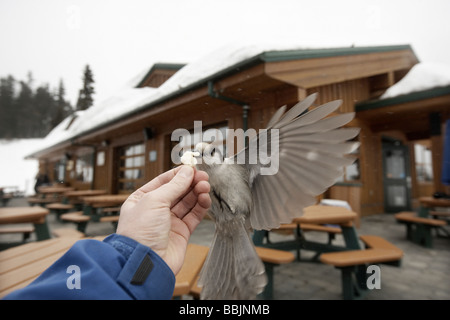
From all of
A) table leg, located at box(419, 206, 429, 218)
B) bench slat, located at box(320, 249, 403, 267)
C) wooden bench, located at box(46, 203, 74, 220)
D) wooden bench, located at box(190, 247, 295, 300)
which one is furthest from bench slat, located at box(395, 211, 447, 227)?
wooden bench, located at box(46, 203, 74, 220)

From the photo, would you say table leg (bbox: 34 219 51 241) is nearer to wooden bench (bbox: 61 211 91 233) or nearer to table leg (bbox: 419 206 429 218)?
wooden bench (bbox: 61 211 91 233)

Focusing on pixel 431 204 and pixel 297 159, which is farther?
pixel 431 204

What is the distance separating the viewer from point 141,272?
16.3 inches

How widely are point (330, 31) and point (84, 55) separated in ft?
2.46

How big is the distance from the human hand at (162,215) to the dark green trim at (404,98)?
9.57ft

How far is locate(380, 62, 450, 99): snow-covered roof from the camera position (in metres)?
2.81

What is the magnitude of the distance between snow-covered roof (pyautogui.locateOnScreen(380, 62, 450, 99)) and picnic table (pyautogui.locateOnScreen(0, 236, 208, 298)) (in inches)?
140

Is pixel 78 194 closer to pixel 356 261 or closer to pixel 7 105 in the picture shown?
pixel 7 105

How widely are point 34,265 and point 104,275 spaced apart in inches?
25.1

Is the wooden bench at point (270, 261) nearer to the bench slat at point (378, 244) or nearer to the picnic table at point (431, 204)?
A: the bench slat at point (378, 244)

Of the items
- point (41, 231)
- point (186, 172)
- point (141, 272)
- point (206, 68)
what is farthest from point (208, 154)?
point (41, 231)

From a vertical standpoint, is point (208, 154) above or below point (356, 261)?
above
